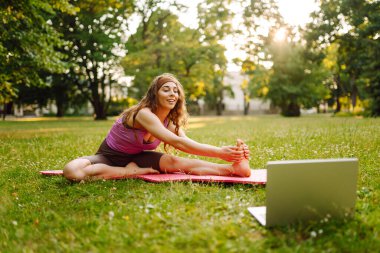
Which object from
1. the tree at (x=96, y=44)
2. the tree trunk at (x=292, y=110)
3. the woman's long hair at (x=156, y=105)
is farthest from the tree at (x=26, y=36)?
the tree trunk at (x=292, y=110)

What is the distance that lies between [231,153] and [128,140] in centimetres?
151

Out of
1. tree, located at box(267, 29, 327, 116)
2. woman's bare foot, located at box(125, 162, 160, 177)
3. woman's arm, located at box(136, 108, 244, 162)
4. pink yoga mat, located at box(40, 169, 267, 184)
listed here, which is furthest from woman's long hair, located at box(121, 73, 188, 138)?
tree, located at box(267, 29, 327, 116)

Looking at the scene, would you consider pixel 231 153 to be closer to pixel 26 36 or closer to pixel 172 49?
pixel 26 36

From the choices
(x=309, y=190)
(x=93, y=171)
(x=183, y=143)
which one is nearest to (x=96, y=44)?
(x=93, y=171)

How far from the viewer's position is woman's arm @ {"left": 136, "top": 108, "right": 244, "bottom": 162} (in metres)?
4.51

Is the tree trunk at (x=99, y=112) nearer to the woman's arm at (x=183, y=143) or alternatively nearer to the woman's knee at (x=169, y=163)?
the woman's knee at (x=169, y=163)

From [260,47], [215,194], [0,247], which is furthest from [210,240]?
[260,47]

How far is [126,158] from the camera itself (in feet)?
17.6

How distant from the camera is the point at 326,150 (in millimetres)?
7199

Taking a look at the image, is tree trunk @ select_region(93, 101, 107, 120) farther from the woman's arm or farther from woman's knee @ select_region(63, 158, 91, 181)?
the woman's arm

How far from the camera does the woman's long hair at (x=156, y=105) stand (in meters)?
5.10

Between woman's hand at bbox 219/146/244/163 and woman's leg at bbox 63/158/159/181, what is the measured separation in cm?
128

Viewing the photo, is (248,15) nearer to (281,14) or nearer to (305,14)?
(281,14)

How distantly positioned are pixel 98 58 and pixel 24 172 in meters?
28.0
